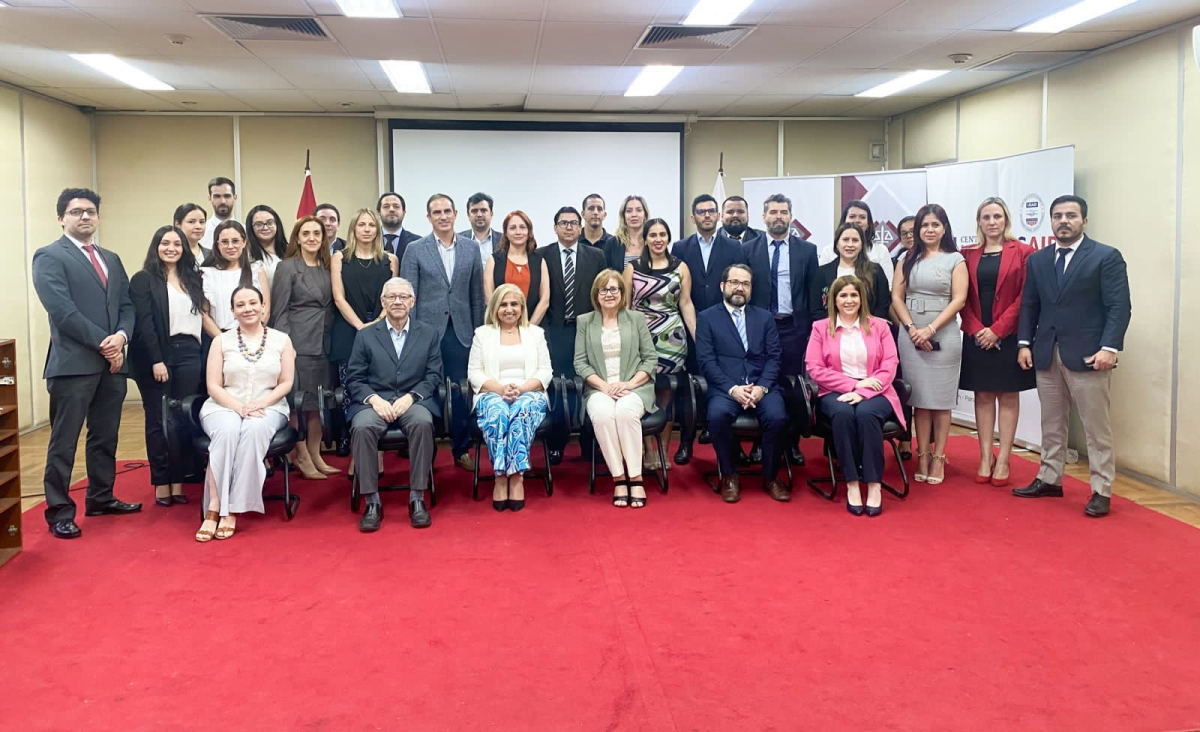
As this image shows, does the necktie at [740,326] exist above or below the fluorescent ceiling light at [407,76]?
below

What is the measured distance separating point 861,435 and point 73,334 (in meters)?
4.15

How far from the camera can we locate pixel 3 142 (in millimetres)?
7227

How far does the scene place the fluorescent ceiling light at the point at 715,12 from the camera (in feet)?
17.2

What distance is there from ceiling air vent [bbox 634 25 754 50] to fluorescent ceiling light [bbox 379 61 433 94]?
6.23 feet

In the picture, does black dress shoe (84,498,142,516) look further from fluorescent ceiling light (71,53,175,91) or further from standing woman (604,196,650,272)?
fluorescent ceiling light (71,53,175,91)

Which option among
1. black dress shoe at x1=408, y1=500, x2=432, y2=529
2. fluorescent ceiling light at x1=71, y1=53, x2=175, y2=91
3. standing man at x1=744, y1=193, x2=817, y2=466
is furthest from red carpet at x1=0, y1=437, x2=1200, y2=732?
fluorescent ceiling light at x1=71, y1=53, x2=175, y2=91

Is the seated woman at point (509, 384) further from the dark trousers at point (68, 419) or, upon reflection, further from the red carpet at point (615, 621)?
the dark trousers at point (68, 419)

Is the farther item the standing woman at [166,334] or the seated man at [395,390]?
the standing woman at [166,334]

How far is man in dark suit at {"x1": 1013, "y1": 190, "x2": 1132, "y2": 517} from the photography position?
4.67 m

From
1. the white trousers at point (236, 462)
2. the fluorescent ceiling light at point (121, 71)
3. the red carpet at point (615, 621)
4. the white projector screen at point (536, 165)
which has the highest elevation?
the fluorescent ceiling light at point (121, 71)

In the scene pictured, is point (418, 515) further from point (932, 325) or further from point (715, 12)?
point (715, 12)

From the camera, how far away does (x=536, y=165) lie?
30.3 ft

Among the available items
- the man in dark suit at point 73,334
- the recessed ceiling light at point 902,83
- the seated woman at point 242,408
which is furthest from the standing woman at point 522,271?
the recessed ceiling light at point 902,83

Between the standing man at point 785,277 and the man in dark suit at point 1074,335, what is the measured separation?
132cm
